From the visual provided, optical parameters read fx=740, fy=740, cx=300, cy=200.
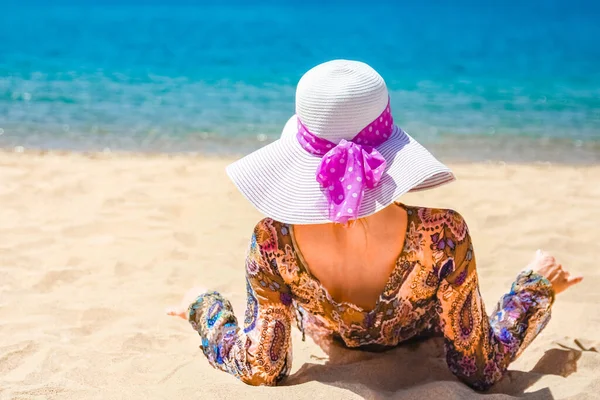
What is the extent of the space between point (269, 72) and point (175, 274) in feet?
23.3

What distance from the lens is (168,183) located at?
4660 millimetres

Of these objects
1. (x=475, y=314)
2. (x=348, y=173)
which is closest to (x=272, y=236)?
(x=348, y=173)

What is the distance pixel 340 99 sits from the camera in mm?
1748

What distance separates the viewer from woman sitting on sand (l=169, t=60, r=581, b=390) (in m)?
1.77

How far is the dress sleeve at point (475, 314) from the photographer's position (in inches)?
76.5

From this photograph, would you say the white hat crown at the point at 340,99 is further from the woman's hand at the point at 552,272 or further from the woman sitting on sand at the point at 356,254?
the woman's hand at the point at 552,272

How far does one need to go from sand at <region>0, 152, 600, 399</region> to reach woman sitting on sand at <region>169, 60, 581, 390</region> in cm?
12

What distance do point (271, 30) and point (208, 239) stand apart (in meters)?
12.1

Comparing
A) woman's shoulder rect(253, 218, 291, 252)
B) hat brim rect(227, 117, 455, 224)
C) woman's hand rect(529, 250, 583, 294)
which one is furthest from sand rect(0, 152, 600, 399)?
hat brim rect(227, 117, 455, 224)

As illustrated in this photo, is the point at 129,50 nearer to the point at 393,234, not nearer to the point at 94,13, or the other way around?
the point at 94,13

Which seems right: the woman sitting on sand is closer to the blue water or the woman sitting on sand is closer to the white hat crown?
the white hat crown

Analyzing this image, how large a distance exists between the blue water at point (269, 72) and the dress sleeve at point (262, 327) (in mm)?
4145

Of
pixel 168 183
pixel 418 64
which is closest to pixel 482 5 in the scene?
pixel 418 64

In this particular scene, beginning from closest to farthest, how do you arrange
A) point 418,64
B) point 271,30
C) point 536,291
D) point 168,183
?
point 536,291
point 168,183
point 418,64
point 271,30
